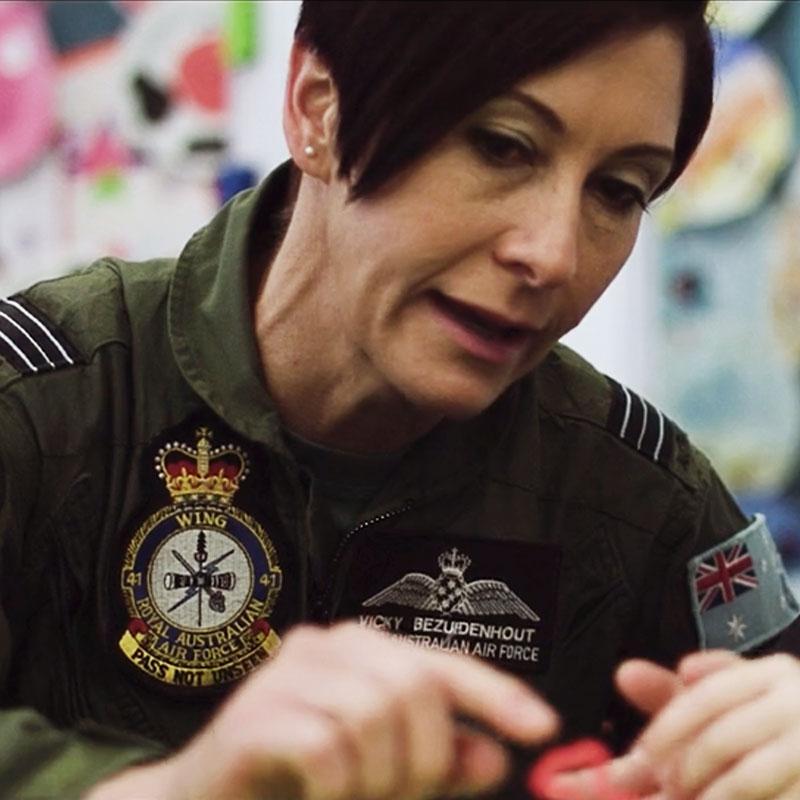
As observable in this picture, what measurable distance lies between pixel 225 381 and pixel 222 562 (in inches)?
4.2

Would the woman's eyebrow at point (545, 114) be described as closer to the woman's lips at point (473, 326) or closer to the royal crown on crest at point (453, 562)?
the woman's lips at point (473, 326)

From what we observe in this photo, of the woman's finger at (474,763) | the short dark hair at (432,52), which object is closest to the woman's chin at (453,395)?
the short dark hair at (432,52)

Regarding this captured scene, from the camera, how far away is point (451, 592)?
932 millimetres

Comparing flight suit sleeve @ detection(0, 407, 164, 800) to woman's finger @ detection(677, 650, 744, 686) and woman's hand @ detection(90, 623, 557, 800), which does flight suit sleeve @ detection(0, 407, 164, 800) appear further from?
woman's finger @ detection(677, 650, 744, 686)

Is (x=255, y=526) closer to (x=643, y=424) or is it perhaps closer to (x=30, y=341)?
(x=30, y=341)

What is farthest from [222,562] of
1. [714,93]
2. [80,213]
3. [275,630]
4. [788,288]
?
[80,213]

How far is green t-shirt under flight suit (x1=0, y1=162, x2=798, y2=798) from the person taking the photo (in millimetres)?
841

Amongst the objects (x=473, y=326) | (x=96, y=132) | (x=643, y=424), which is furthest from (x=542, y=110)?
(x=96, y=132)

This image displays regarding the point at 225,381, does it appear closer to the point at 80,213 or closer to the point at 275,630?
the point at 275,630

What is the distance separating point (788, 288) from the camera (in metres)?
1.60

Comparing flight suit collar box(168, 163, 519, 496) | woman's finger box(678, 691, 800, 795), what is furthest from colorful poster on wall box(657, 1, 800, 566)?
woman's finger box(678, 691, 800, 795)

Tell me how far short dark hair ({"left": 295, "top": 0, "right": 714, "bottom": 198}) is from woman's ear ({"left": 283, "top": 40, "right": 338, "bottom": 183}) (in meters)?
0.02

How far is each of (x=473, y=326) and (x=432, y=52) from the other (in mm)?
141

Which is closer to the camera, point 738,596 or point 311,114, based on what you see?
point 311,114
